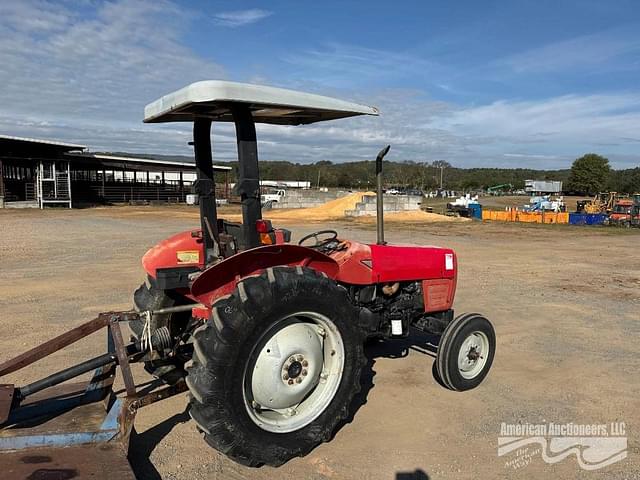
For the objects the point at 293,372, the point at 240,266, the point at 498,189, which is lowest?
the point at 293,372

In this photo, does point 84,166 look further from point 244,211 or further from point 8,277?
point 244,211

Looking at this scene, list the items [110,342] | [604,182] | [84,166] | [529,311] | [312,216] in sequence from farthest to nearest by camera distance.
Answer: [604,182] < [84,166] < [312,216] < [529,311] < [110,342]

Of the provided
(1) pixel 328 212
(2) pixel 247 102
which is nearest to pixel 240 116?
(2) pixel 247 102

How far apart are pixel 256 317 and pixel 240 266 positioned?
17.0 inches

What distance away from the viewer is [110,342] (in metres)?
3.79

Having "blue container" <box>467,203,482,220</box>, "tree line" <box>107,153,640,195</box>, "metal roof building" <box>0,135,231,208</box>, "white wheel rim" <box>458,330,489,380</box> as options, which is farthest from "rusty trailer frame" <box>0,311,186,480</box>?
"tree line" <box>107,153,640,195</box>

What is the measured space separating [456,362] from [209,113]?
2807 mm

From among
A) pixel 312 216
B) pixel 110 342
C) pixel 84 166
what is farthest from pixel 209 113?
pixel 84 166

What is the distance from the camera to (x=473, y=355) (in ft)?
15.3

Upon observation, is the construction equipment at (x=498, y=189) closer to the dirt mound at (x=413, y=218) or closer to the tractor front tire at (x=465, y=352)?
the dirt mound at (x=413, y=218)

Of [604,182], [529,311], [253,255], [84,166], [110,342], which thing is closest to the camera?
[253,255]

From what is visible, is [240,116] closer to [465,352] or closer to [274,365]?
[274,365]

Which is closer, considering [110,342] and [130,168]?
[110,342]

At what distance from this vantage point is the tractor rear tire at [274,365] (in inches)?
118
